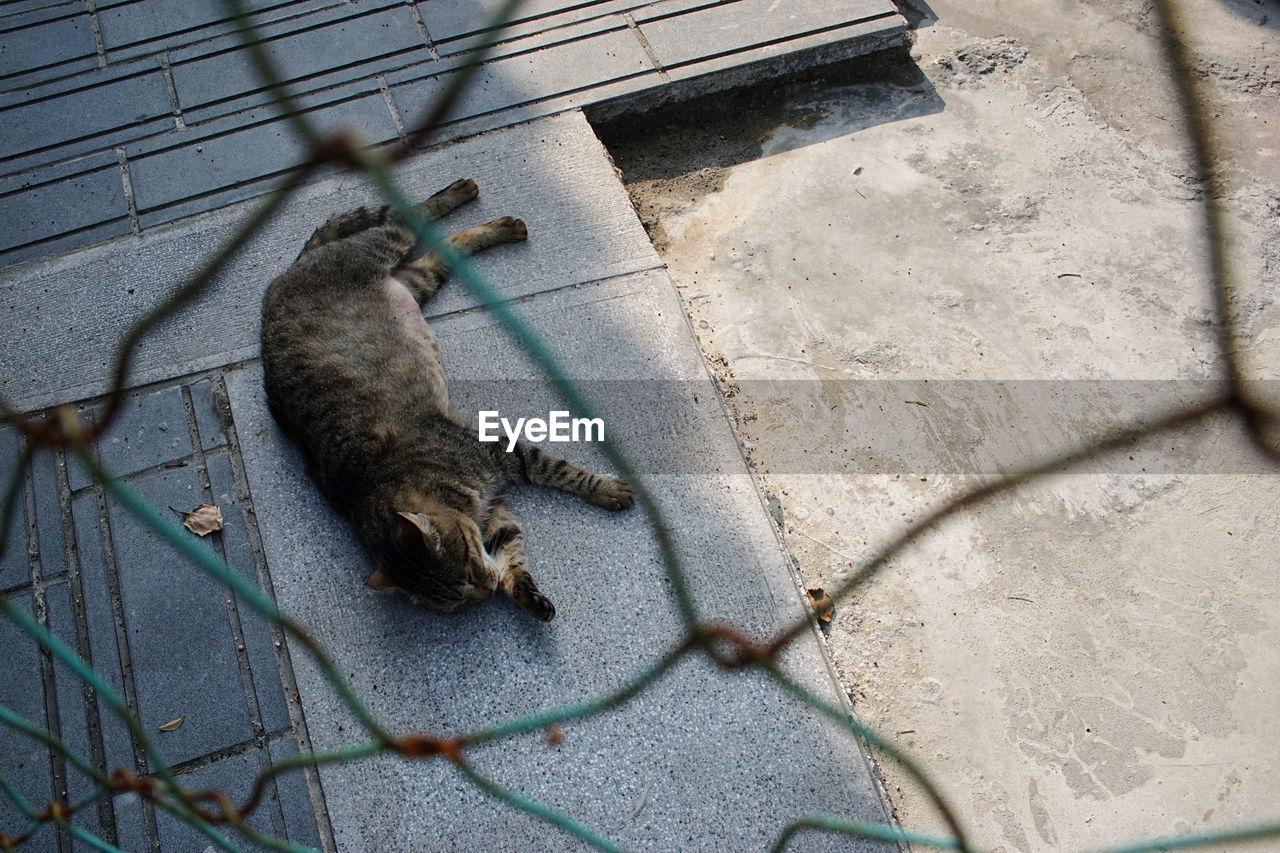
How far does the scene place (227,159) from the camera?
3.73m

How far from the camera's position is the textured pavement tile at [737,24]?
395 centimetres

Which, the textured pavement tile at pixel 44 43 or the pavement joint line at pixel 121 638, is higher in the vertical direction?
the textured pavement tile at pixel 44 43

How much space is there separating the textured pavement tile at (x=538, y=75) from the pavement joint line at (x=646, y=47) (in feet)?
0.07

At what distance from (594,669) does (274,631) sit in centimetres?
98

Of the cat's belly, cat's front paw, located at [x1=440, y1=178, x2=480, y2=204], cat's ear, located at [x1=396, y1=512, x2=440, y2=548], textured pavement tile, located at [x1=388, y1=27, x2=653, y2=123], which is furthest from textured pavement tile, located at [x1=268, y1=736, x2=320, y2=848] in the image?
textured pavement tile, located at [x1=388, y1=27, x2=653, y2=123]

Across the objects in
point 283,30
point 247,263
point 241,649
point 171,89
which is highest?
point 283,30

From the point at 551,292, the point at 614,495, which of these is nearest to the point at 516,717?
the point at 614,495

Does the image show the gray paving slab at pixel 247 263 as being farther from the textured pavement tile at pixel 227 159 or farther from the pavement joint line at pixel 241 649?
the pavement joint line at pixel 241 649

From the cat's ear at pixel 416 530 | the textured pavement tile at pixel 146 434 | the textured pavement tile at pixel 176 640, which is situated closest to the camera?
the cat's ear at pixel 416 530

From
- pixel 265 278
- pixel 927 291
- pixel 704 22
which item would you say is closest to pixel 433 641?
pixel 265 278

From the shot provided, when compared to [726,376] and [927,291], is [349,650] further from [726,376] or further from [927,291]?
[927,291]

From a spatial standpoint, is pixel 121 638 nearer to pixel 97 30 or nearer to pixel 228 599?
pixel 228 599

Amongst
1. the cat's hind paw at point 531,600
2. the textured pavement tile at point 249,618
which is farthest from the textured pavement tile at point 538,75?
the cat's hind paw at point 531,600

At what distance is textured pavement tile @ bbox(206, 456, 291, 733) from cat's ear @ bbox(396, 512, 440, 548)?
0.67 metres
